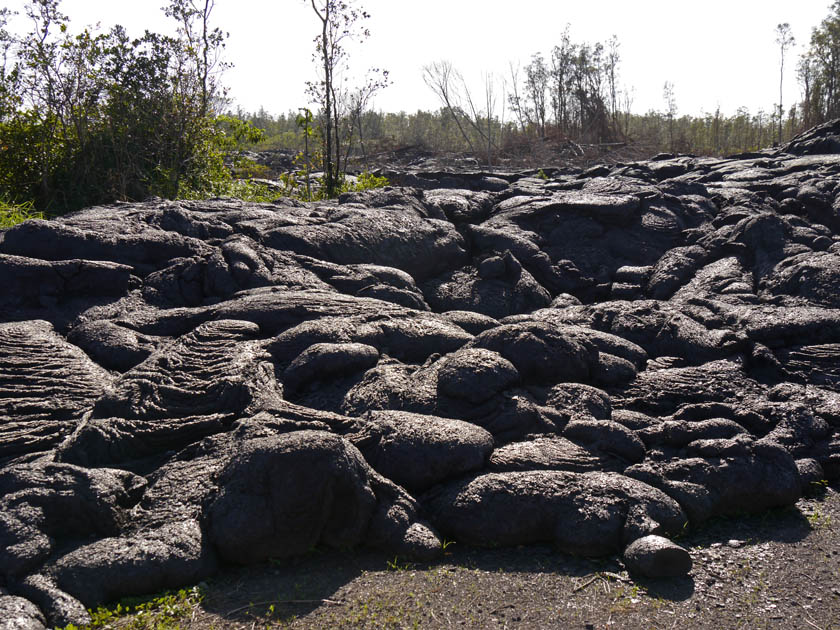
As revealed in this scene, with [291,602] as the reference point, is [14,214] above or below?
above

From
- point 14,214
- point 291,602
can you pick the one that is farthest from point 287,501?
point 14,214

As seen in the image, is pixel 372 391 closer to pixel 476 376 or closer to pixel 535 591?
pixel 476 376

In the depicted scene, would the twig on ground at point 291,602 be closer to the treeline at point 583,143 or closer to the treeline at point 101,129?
the treeline at point 101,129

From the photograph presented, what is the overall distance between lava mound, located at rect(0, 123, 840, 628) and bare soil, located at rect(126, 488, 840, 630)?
0.19 m

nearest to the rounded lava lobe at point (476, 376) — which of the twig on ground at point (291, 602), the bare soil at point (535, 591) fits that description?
the bare soil at point (535, 591)

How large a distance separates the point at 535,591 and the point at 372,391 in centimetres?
247

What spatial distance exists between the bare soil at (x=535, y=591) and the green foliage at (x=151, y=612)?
0.29 ft

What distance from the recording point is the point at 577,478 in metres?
5.11

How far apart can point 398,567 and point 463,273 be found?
6012 millimetres

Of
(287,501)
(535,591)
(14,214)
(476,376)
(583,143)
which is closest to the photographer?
(535,591)

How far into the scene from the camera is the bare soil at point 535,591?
3.91 metres

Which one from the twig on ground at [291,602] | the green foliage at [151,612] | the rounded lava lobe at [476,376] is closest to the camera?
the green foliage at [151,612]

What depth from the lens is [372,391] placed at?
19.6 ft

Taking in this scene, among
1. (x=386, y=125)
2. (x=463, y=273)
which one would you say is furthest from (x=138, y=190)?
(x=386, y=125)
